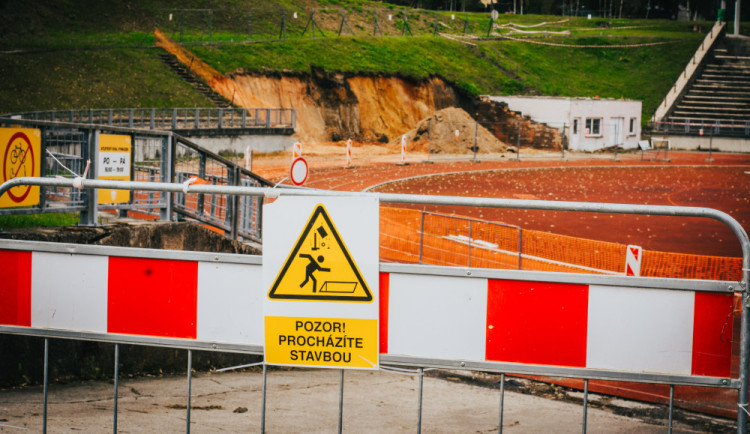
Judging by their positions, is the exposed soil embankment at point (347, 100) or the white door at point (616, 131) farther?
the white door at point (616, 131)

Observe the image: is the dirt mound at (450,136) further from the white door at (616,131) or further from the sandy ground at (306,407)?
the sandy ground at (306,407)

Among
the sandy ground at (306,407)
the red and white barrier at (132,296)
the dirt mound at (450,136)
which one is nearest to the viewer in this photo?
the red and white barrier at (132,296)

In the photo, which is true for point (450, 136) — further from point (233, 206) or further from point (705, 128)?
point (233, 206)

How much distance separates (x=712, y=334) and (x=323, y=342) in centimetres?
198

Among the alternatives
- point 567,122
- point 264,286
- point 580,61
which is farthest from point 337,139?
point 264,286

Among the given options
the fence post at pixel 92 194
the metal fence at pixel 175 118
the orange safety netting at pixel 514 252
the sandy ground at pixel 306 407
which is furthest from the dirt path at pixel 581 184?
the fence post at pixel 92 194

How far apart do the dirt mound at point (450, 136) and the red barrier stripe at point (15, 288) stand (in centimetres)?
3980

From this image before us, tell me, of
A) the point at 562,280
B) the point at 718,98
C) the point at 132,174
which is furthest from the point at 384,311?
the point at 718,98

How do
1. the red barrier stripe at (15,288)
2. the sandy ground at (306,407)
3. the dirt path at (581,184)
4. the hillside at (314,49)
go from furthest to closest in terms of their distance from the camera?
the hillside at (314,49)
the dirt path at (581,184)
the sandy ground at (306,407)
the red barrier stripe at (15,288)

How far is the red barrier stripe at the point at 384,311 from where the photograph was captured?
4.37 metres

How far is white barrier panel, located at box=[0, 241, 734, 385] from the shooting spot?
423 centimetres

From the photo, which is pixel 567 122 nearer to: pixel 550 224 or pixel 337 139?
pixel 337 139

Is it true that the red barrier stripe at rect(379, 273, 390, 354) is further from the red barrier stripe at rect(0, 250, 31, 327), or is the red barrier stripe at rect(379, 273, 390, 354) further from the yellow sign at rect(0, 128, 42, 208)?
the yellow sign at rect(0, 128, 42, 208)

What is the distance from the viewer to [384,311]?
4375 mm
